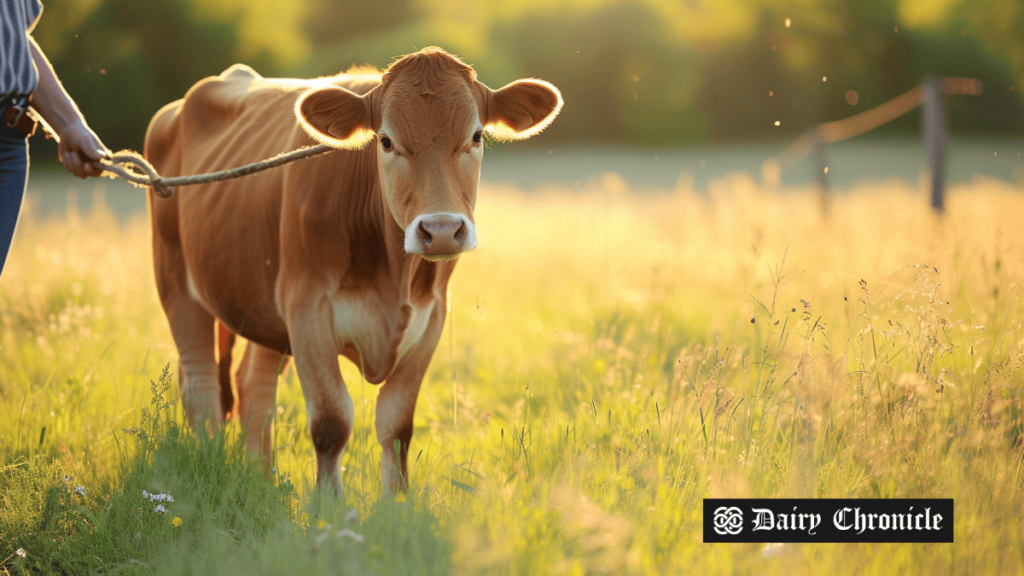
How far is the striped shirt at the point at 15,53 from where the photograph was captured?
8.20ft

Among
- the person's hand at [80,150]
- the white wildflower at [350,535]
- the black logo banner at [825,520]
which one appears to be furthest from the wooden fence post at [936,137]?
the person's hand at [80,150]

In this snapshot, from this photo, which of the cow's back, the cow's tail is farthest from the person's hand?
the cow's tail

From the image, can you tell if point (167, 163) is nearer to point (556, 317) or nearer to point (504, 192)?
point (556, 317)

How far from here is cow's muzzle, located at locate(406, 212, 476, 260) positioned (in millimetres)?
2459

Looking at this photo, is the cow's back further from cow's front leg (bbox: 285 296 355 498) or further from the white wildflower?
the white wildflower

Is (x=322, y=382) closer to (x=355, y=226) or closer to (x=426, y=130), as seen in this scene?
(x=355, y=226)

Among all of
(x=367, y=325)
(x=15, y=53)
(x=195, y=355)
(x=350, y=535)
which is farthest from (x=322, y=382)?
(x=15, y=53)

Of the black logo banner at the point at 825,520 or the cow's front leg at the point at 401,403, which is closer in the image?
the black logo banner at the point at 825,520

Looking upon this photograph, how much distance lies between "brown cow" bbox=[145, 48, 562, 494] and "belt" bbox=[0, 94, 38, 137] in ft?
2.95

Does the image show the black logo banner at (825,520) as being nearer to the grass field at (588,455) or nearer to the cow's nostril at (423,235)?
the grass field at (588,455)

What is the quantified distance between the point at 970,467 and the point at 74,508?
3.09 metres

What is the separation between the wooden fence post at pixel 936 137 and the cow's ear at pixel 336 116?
6237 mm

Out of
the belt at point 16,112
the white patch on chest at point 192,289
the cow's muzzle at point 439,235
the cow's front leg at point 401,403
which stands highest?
the belt at point 16,112

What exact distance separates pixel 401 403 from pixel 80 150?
5.13 feet
